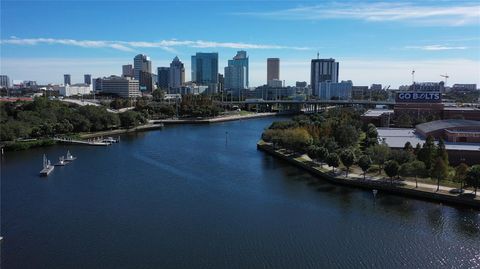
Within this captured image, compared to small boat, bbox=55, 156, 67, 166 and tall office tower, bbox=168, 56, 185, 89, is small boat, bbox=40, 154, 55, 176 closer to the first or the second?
small boat, bbox=55, 156, 67, 166

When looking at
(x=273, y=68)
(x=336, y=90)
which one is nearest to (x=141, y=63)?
(x=273, y=68)

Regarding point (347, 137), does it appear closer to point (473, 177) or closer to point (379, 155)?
point (379, 155)

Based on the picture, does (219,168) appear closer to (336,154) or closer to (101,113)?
(336,154)

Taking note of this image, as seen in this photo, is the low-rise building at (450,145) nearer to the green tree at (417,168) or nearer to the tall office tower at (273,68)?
the green tree at (417,168)

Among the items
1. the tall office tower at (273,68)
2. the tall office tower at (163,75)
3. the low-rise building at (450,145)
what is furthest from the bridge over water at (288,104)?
the tall office tower at (273,68)

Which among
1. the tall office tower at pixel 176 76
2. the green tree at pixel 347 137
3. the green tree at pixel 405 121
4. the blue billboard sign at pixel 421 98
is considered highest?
the tall office tower at pixel 176 76

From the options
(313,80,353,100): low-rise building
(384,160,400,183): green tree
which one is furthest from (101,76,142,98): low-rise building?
(384,160,400,183): green tree
